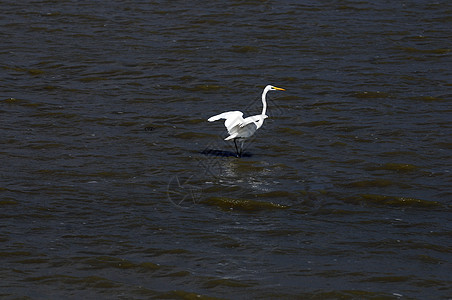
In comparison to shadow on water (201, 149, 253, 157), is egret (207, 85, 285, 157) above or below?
above

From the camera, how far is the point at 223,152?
13.9 meters

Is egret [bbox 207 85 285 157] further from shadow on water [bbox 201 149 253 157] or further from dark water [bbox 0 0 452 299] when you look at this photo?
dark water [bbox 0 0 452 299]

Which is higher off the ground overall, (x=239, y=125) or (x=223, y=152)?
(x=239, y=125)

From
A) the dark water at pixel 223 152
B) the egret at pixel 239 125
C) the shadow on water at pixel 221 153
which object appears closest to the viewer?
the dark water at pixel 223 152

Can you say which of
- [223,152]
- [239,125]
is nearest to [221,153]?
[223,152]

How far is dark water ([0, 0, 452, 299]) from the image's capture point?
9242 millimetres

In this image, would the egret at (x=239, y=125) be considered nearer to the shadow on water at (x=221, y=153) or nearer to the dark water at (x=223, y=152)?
the shadow on water at (x=221, y=153)

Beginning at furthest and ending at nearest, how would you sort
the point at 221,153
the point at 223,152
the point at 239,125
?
the point at 223,152, the point at 221,153, the point at 239,125

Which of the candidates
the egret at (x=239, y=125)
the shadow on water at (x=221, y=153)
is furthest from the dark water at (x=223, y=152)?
the egret at (x=239, y=125)

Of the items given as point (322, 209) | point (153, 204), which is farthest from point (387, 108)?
point (153, 204)

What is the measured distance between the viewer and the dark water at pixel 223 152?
9.24 m

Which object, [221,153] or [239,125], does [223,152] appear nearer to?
[221,153]

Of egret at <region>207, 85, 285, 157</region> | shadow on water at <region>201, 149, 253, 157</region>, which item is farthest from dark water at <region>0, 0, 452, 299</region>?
egret at <region>207, 85, 285, 157</region>

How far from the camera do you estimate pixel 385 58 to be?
18469 mm
